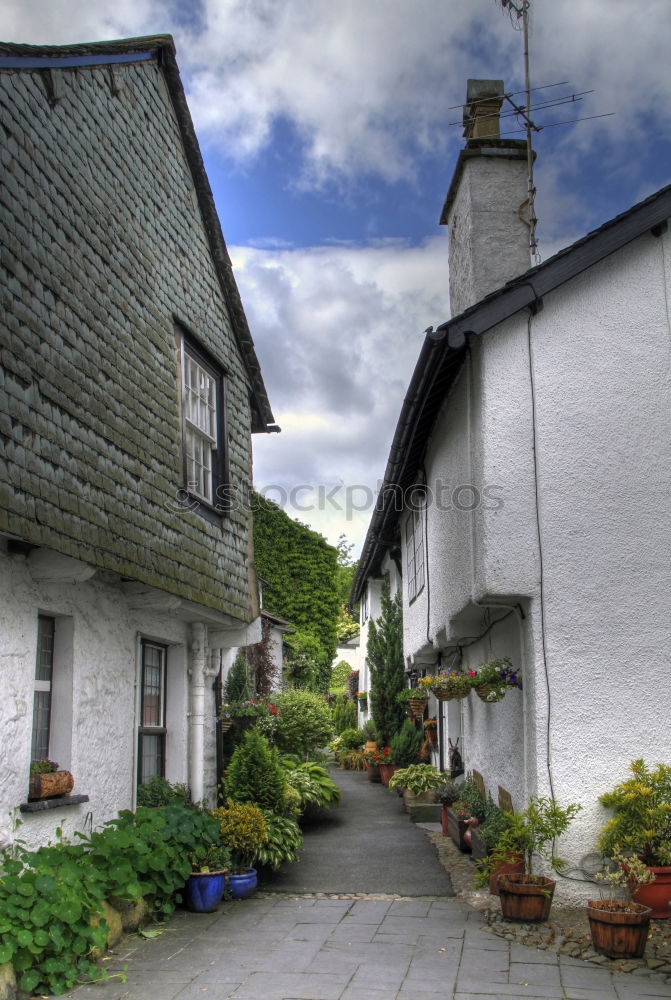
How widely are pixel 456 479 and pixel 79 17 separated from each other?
6.05m

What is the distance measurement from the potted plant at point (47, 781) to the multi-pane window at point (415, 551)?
7.15m

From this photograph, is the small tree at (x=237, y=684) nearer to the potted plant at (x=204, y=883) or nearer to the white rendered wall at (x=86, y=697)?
the white rendered wall at (x=86, y=697)

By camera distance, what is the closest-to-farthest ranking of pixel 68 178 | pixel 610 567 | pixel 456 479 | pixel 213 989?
pixel 213 989
pixel 68 178
pixel 610 567
pixel 456 479

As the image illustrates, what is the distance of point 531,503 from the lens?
757 centimetres

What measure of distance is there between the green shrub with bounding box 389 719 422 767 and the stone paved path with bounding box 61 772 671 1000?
8.79 metres

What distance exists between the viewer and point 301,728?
1479 cm

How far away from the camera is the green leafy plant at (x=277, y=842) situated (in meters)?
8.73

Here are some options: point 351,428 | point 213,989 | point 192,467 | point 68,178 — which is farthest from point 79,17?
point 351,428

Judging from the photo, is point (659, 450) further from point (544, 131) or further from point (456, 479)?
point (544, 131)

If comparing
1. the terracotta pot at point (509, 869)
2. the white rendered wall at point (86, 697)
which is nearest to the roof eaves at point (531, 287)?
the white rendered wall at point (86, 697)

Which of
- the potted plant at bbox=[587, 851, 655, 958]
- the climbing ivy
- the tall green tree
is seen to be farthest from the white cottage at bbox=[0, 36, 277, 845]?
the climbing ivy

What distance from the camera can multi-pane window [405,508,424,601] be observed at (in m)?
12.8

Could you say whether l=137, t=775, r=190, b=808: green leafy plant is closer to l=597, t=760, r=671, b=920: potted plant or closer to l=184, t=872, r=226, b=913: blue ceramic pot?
l=184, t=872, r=226, b=913: blue ceramic pot

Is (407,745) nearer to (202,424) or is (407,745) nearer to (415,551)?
(415,551)
